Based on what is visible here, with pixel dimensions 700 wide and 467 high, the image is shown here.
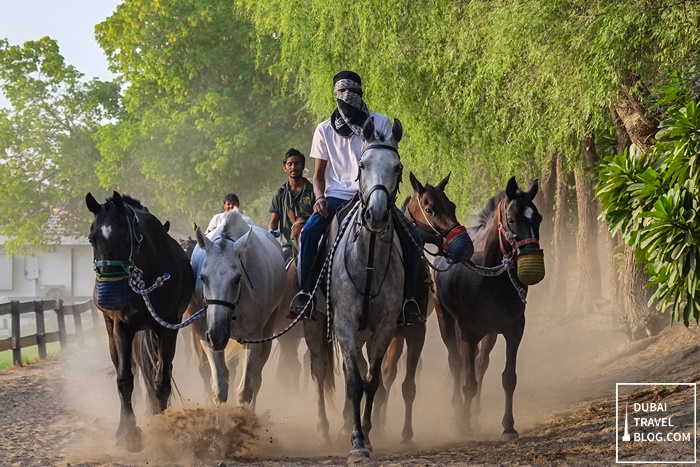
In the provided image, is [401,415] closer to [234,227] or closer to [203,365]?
[203,365]

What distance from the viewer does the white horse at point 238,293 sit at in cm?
835

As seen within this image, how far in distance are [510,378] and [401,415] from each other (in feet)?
7.93

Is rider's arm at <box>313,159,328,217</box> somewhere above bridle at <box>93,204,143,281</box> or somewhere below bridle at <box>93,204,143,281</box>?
above

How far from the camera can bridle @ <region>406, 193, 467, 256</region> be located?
30.8 ft

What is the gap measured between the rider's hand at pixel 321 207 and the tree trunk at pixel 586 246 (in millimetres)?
10458

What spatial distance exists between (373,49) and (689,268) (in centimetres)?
896

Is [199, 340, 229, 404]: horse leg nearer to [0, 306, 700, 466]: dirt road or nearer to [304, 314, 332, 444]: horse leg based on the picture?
[0, 306, 700, 466]: dirt road

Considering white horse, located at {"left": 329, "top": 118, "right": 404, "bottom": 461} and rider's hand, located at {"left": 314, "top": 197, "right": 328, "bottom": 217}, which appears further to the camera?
rider's hand, located at {"left": 314, "top": 197, "right": 328, "bottom": 217}

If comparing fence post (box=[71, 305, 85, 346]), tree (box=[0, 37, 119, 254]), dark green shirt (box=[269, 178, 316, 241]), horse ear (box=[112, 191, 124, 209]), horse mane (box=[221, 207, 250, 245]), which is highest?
tree (box=[0, 37, 119, 254])

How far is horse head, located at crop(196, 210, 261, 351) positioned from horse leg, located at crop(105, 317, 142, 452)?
2.63ft

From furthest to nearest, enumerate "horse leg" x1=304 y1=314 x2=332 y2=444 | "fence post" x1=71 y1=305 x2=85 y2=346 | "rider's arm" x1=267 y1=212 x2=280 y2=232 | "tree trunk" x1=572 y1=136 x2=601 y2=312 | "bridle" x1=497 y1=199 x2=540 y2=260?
"fence post" x1=71 y1=305 x2=85 y2=346
"tree trunk" x1=572 y1=136 x2=601 y2=312
"rider's arm" x1=267 y1=212 x2=280 y2=232
"horse leg" x1=304 y1=314 x2=332 y2=444
"bridle" x1=497 y1=199 x2=540 y2=260

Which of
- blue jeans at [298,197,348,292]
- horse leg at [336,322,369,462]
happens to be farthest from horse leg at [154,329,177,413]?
horse leg at [336,322,369,462]

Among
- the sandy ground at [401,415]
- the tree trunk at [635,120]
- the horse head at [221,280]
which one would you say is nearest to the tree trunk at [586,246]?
the sandy ground at [401,415]

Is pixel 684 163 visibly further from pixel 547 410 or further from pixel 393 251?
pixel 547 410
